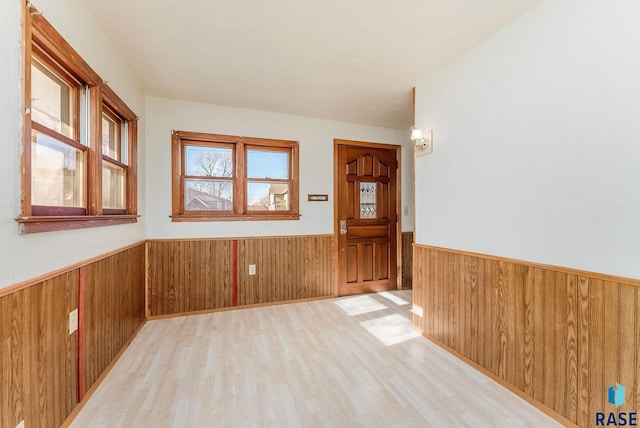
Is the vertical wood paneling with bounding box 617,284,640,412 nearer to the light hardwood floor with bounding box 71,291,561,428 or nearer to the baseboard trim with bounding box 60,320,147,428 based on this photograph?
the light hardwood floor with bounding box 71,291,561,428

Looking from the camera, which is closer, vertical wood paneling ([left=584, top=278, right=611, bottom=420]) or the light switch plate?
vertical wood paneling ([left=584, top=278, right=611, bottom=420])

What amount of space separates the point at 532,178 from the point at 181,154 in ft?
11.3

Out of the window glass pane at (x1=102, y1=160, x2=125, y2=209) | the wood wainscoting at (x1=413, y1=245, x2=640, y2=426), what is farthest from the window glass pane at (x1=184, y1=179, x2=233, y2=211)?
the wood wainscoting at (x1=413, y1=245, x2=640, y2=426)

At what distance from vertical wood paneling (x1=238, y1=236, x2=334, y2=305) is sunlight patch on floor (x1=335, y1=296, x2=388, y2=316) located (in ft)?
0.98

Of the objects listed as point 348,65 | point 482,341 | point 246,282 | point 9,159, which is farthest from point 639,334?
point 246,282

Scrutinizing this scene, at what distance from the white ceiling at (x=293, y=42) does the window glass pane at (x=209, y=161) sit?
608 mm

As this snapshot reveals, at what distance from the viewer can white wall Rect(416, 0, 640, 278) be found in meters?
1.37

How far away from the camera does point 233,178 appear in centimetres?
342

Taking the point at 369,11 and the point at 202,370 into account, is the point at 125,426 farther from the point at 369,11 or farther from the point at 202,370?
the point at 369,11

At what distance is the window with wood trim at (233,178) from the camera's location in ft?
10.6

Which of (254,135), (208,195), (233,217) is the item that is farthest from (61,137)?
(254,135)

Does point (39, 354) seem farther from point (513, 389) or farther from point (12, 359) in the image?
point (513, 389)

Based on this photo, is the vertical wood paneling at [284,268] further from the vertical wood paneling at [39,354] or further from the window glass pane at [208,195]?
the vertical wood paneling at [39,354]

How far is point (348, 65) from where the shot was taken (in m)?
2.42
